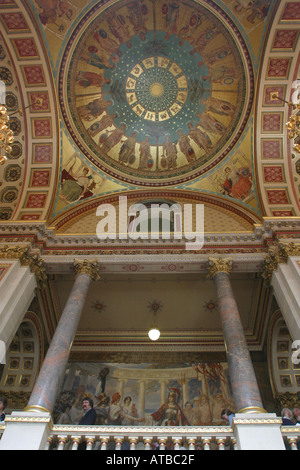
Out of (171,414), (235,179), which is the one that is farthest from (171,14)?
(171,414)

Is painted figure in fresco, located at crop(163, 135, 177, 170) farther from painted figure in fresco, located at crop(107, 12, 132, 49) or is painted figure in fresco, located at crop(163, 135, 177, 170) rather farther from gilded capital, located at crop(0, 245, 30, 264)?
gilded capital, located at crop(0, 245, 30, 264)

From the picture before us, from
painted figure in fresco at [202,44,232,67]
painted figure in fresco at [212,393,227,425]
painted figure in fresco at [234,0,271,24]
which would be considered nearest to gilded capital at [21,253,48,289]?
painted figure in fresco at [212,393,227,425]

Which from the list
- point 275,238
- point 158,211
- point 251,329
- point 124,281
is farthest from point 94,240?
point 251,329

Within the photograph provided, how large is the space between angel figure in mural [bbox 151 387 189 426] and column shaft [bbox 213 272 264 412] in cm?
364

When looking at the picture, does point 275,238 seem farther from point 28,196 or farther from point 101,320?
point 28,196

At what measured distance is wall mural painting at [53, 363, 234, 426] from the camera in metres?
10.5

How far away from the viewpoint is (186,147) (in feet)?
43.1

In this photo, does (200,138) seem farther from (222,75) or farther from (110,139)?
(110,139)

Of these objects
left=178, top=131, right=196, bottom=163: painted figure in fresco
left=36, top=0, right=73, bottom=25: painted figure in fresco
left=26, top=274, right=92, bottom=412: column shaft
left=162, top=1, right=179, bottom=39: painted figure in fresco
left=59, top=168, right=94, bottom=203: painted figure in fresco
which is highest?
left=162, top=1, right=179, bottom=39: painted figure in fresco

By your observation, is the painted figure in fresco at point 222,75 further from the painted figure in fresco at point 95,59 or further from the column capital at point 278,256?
the column capital at point 278,256

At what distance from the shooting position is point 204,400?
1084 cm

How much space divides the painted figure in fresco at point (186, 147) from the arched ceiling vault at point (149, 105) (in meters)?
0.07

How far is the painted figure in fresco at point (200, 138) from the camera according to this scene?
12.9m

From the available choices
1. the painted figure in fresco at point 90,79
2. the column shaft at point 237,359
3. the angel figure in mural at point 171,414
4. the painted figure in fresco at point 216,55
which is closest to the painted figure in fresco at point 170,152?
the painted figure in fresco at point 216,55
